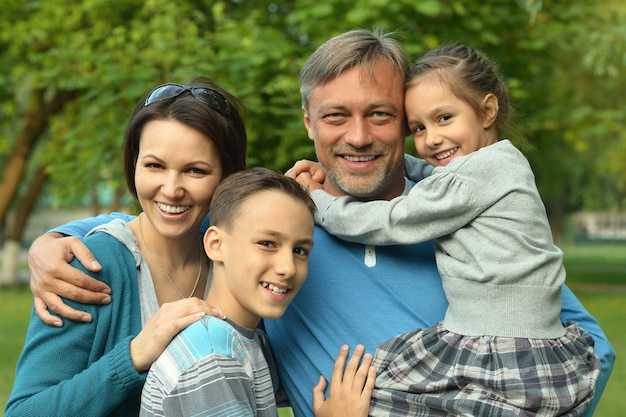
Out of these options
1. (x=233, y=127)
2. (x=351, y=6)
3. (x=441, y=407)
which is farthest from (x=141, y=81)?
(x=441, y=407)

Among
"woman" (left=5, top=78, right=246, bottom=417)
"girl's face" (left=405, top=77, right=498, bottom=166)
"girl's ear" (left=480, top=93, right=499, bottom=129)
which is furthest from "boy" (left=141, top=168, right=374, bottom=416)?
"girl's ear" (left=480, top=93, right=499, bottom=129)

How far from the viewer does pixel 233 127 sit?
2.83 m

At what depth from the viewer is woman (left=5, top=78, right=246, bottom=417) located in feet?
7.93

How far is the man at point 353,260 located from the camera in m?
2.80

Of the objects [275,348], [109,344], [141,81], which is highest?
[141,81]

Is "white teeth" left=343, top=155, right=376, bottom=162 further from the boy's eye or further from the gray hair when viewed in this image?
the boy's eye

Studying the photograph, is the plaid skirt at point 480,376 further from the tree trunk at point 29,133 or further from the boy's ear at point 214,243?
the tree trunk at point 29,133

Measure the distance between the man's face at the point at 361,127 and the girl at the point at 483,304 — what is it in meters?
0.23

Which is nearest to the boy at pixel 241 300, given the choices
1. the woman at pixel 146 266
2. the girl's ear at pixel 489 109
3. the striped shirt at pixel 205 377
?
the striped shirt at pixel 205 377

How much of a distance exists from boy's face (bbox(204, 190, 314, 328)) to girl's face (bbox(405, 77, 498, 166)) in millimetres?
663

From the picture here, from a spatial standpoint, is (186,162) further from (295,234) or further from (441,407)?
(441,407)

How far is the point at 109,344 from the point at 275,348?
611 mm

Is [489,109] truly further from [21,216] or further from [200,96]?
[21,216]

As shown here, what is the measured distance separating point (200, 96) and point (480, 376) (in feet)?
4.23
